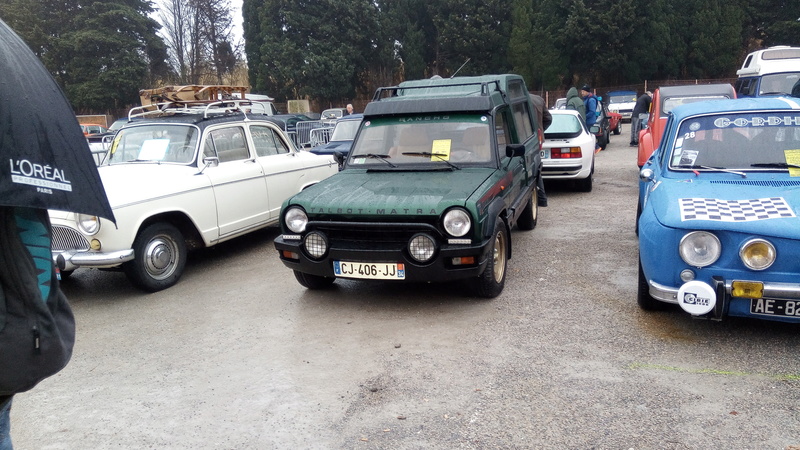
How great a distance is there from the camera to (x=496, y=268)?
5613mm

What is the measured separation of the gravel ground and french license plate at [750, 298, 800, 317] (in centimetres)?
31

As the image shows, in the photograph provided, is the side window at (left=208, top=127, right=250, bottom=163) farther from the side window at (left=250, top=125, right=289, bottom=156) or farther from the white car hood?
the white car hood

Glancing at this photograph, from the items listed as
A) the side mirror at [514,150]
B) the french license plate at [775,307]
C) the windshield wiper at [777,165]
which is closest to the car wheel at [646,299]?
the french license plate at [775,307]

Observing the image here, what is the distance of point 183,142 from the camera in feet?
23.7

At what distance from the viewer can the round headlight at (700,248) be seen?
4.16 metres

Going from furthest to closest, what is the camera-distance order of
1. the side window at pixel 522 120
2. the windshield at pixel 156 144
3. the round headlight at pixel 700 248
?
the side window at pixel 522 120
the windshield at pixel 156 144
the round headlight at pixel 700 248

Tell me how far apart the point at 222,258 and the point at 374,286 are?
2.69 meters

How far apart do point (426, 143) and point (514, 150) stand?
3.01 ft

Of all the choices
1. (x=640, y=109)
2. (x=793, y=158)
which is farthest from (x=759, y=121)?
(x=640, y=109)

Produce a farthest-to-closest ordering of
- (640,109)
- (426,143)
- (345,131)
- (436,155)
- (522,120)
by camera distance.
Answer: (640,109) < (345,131) < (522,120) < (426,143) < (436,155)

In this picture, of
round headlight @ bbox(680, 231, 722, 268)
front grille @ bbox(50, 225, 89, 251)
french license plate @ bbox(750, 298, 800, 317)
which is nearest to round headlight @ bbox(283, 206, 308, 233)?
front grille @ bbox(50, 225, 89, 251)

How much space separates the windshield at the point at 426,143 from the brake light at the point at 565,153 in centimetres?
472

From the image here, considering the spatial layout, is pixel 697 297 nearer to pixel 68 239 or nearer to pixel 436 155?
pixel 436 155

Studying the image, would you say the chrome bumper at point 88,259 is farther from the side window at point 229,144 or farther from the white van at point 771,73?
the white van at point 771,73
